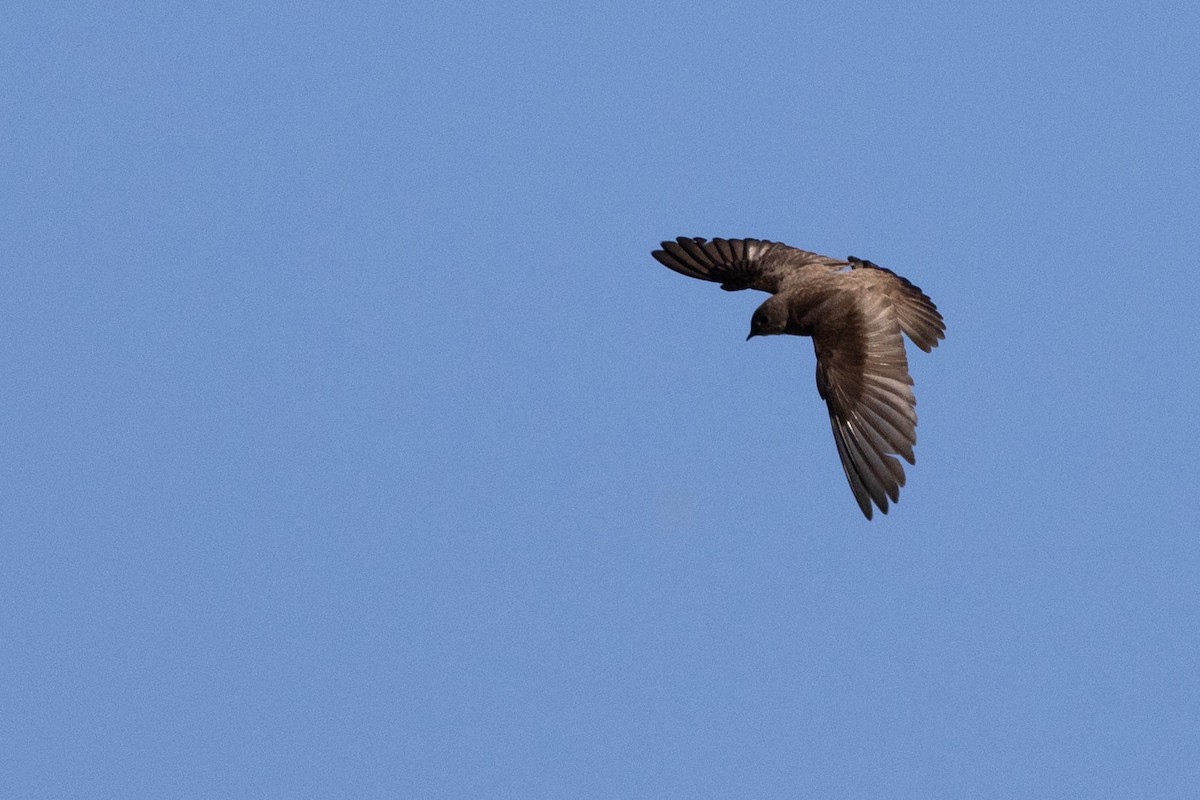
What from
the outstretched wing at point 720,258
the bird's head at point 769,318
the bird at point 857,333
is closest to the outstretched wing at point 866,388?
the bird at point 857,333

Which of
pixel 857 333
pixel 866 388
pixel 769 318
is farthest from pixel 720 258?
pixel 866 388

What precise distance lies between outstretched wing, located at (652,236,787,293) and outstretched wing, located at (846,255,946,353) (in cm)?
176

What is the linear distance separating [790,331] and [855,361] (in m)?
1.20

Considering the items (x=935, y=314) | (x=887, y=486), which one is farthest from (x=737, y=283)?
(x=887, y=486)

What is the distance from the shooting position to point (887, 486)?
16.9 metres

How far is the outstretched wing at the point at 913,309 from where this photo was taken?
61.2 feet

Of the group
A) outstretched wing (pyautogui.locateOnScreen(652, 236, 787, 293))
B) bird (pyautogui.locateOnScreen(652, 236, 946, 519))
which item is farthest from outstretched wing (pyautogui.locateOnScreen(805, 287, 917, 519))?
outstretched wing (pyautogui.locateOnScreen(652, 236, 787, 293))

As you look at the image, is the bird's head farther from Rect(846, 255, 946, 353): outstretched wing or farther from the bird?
Rect(846, 255, 946, 353): outstretched wing

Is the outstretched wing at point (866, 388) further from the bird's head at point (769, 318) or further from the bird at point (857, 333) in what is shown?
the bird's head at point (769, 318)

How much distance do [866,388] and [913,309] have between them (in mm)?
1463

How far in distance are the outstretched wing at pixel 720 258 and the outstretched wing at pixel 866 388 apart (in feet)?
6.82

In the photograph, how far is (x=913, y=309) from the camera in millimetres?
18812

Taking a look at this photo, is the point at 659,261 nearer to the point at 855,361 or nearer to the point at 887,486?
the point at 855,361

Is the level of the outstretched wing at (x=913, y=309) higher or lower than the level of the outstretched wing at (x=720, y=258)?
lower
